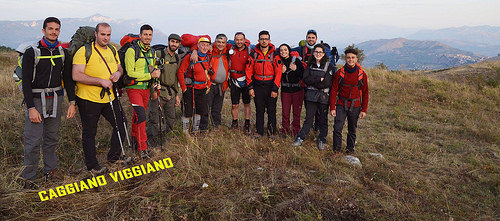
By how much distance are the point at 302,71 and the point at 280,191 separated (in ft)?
10.8

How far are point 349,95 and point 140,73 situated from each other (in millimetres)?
4055

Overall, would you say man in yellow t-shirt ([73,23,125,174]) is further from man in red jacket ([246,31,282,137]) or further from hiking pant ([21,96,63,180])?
man in red jacket ([246,31,282,137])

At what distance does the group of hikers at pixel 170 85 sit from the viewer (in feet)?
12.9

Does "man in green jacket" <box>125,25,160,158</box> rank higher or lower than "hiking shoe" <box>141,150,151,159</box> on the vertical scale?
higher

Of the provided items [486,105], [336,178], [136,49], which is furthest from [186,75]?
[486,105]

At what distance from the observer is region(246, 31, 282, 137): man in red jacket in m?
6.03

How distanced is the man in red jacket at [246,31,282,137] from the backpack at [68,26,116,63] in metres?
2.90

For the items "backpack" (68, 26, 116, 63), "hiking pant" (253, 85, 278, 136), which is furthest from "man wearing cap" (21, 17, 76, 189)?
"hiking pant" (253, 85, 278, 136)

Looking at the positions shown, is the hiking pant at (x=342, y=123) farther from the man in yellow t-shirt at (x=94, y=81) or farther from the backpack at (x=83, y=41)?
the backpack at (x=83, y=41)

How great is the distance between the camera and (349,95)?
5477 millimetres

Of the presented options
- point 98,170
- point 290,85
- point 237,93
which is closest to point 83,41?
point 98,170

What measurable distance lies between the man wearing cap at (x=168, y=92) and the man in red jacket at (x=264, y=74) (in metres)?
1.63

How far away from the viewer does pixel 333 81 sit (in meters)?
5.65

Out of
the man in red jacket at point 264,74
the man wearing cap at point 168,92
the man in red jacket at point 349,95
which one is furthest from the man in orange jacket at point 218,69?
the man in red jacket at point 349,95
